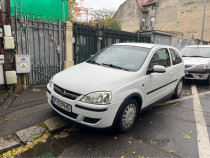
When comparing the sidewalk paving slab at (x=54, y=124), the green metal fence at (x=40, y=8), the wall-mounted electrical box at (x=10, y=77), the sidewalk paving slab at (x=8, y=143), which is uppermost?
the green metal fence at (x=40, y=8)

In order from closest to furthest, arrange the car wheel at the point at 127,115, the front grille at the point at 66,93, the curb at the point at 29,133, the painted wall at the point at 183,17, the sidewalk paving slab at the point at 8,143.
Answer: the sidewalk paving slab at the point at 8,143
the curb at the point at 29,133
the front grille at the point at 66,93
the car wheel at the point at 127,115
the painted wall at the point at 183,17

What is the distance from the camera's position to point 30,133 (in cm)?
328

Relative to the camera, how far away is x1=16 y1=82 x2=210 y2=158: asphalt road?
285 cm

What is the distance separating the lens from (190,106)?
5090mm

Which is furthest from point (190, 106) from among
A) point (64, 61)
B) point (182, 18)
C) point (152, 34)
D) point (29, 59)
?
point (182, 18)

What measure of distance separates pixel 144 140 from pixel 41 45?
4.82 metres

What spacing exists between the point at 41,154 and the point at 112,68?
207cm

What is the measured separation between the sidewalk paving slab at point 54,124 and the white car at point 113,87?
0.35 meters

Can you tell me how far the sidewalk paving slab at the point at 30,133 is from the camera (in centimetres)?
312

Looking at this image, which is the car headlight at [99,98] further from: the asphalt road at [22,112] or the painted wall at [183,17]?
the painted wall at [183,17]

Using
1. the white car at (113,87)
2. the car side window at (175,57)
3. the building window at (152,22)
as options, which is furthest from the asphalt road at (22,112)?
the building window at (152,22)

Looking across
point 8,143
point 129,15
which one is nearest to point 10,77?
point 8,143

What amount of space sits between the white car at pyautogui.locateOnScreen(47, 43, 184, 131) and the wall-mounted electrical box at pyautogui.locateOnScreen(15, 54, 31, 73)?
228 cm

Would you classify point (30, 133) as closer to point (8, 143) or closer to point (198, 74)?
point (8, 143)
